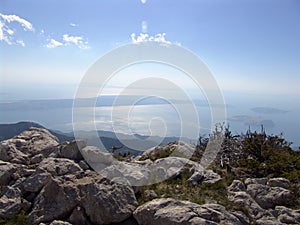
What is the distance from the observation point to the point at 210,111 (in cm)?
1080

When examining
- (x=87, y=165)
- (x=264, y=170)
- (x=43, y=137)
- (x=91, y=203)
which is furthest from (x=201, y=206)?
(x=43, y=137)

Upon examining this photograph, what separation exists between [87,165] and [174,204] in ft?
14.9

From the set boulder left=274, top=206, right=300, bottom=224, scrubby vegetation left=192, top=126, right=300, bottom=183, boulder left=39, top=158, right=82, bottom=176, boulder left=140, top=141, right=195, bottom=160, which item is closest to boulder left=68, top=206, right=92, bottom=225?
boulder left=39, top=158, right=82, bottom=176

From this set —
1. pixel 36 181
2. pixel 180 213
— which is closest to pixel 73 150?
pixel 36 181

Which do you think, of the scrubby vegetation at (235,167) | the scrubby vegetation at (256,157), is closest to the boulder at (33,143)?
the scrubby vegetation at (235,167)

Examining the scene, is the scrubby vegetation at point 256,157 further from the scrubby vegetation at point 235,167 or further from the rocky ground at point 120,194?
the rocky ground at point 120,194

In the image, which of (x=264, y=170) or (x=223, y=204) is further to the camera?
(x=264, y=170)

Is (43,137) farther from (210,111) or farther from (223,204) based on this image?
(223,204)

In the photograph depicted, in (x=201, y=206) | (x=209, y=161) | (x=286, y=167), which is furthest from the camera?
(x=209, y=161)

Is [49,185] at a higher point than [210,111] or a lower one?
lower

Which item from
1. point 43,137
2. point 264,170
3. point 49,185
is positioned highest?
point 43,137

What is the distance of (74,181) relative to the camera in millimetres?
9836

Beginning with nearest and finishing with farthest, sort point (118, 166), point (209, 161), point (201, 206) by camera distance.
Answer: point (201, 206) < point (118, 166) < point (209, 161)

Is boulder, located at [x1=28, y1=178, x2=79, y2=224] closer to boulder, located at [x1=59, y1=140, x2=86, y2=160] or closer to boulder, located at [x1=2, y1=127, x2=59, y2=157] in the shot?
boulder, located at [x1=59, y1=140, x2=86, y2=160]
